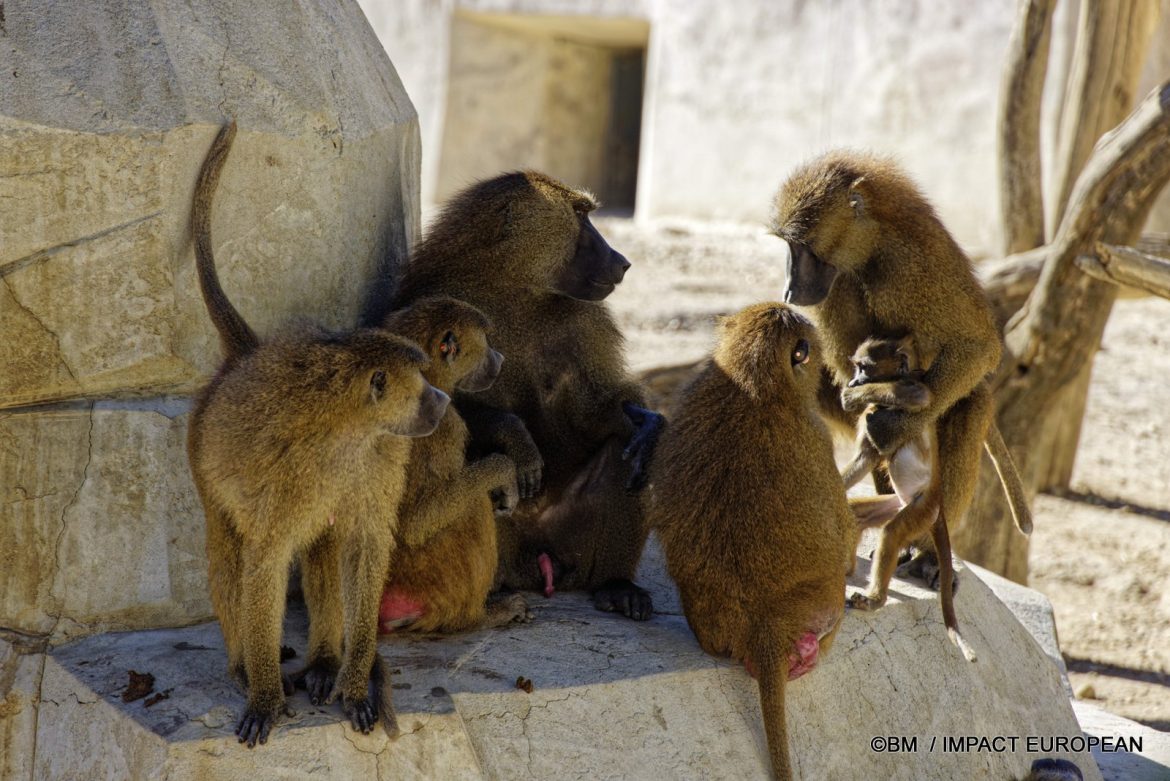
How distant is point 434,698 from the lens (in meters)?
2.70

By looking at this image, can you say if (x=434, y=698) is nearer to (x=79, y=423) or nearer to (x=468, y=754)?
(x=468, y=754)

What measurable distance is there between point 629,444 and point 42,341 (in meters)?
1.44

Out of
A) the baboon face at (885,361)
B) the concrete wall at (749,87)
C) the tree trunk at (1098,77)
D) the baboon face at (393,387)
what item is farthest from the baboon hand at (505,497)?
the concrete wall at (749,87)

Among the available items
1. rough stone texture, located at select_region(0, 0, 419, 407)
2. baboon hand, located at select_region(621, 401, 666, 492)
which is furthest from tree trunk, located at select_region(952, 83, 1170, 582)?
rough stone texture, located at select_region(0, 0, 419, 407)

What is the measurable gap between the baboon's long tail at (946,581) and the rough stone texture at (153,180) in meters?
1.64

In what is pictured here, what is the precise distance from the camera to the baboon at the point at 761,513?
288 centimetres

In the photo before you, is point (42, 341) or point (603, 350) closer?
point (42, 341)

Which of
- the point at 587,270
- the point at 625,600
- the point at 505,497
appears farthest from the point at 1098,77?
the point at 505,497

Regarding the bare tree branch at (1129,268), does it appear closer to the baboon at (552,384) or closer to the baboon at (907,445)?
the baboon at (907,445)

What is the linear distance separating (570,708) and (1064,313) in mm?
2895

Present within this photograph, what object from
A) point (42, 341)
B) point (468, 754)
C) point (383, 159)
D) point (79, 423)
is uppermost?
point (383, 159)

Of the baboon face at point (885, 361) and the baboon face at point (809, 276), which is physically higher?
the baboon face at point (809, 276)

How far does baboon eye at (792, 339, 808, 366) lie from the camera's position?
302 centimetres

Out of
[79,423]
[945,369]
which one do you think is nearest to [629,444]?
[945,369]
